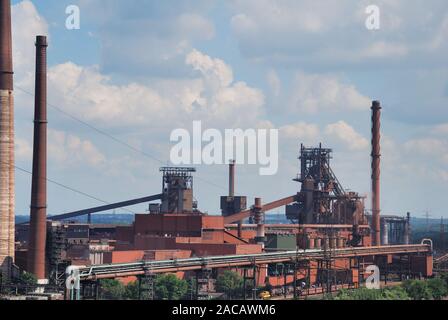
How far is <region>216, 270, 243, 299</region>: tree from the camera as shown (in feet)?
167

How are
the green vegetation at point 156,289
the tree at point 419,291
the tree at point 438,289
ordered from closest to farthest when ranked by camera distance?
the green vegetation at point 156,289, the tree at point 419,291, the tree at point 438,289

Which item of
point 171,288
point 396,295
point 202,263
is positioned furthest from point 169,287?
point 396,295

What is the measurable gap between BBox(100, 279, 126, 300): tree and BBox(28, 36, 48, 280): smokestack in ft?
10.3

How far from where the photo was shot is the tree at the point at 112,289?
1731 inches

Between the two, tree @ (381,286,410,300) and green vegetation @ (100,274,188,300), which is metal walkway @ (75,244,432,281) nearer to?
green vegetation @ (100,274,188,300)

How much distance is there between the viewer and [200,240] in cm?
6425

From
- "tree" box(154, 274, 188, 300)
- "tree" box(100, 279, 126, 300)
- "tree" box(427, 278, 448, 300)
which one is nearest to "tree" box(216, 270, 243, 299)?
"tree" box(154, 274, 188, 300)

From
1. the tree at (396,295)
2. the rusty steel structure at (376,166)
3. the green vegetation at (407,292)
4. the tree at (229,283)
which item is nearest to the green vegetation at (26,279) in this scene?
the tree at (229,283)

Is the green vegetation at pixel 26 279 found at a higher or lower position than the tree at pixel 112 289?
higher

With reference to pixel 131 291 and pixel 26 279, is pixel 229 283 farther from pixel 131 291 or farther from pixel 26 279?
pixel 26 279

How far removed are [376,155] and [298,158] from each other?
759 centimetres

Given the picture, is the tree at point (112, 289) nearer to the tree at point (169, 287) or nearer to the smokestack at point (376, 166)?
the tree at point (169, 287)

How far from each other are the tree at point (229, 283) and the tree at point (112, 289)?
702cm
